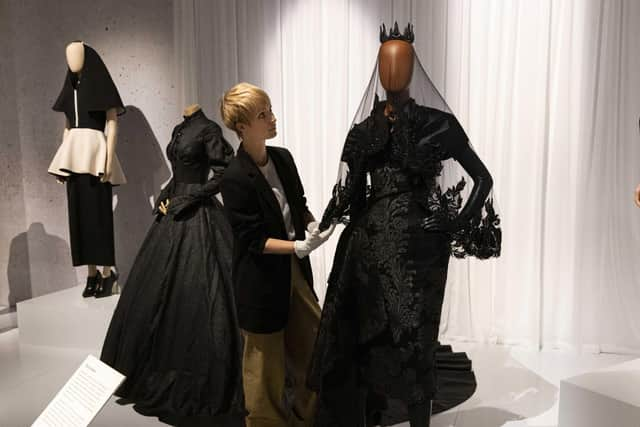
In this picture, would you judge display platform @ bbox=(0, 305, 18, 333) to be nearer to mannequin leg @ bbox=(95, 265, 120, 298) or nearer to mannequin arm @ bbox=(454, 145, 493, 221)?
mannequin leg @ bbox=(95, 265, 120, 298)

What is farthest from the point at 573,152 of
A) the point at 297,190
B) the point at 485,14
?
the point at 297,190

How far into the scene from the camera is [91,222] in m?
4.07

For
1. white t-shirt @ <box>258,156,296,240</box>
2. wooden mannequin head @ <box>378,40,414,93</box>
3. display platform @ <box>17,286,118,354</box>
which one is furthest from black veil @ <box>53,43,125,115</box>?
wooden mannequin head @ <box>378,40,414,93</box>

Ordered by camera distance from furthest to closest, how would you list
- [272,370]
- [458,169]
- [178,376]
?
[178,376]
[272,370]
[458,169]

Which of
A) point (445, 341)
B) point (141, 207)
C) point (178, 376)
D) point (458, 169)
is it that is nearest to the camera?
point (458, 169)

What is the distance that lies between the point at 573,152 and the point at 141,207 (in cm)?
353

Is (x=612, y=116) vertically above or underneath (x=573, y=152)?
above

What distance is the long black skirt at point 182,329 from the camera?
2.90 metres

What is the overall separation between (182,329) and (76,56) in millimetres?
2209

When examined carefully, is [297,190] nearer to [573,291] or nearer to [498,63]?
[498,63]

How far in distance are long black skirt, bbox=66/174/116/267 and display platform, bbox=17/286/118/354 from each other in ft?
1.05

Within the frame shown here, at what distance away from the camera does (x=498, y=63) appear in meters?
3.73

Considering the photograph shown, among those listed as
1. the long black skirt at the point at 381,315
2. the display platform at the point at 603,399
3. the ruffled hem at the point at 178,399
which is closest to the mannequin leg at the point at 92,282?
the ruffled hem at the point at 178,399

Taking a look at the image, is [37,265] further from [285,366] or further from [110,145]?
[285,366]
